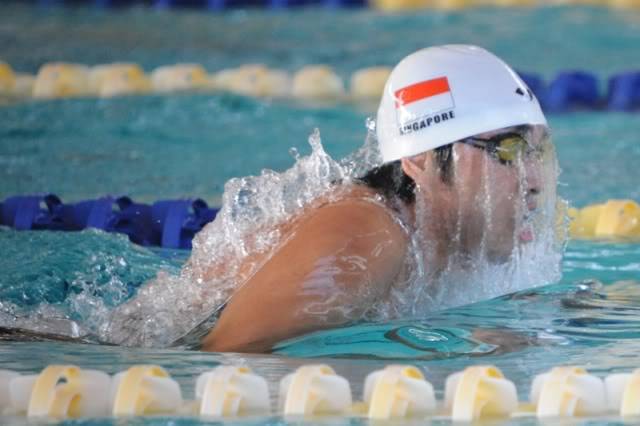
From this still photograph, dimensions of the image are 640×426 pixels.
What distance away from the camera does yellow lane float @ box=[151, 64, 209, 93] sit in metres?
6.26

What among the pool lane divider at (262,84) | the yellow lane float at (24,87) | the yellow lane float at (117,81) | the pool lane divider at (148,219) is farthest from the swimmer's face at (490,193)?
the yellow lane float at (24,87)

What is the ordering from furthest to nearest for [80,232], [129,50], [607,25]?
[607,25], [129,50], [80,232]

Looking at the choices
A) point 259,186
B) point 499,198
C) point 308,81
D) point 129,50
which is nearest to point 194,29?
point 129,50

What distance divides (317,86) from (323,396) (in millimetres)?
4204

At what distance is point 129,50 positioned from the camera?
282 inches

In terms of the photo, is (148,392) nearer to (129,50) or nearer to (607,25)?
(129,50)

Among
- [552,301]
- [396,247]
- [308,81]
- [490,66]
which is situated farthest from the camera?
[308,81]

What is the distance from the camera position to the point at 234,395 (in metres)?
2.22

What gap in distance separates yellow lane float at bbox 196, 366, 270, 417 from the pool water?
42 mm

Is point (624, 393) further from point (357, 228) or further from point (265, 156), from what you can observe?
point (265, 156)

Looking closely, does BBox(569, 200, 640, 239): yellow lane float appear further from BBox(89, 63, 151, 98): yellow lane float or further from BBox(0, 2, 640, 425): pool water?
BBox(89, 63, 151, 98): yellow lane float

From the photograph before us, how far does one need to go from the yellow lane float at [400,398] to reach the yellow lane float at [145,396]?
0.36 metres

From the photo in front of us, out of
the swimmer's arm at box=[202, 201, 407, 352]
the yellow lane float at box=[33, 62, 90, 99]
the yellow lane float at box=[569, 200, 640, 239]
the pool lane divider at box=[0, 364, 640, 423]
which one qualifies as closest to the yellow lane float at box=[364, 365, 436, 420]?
the pool lane divider at box=[0, 364, 640, 423]

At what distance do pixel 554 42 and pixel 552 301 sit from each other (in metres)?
4.56
